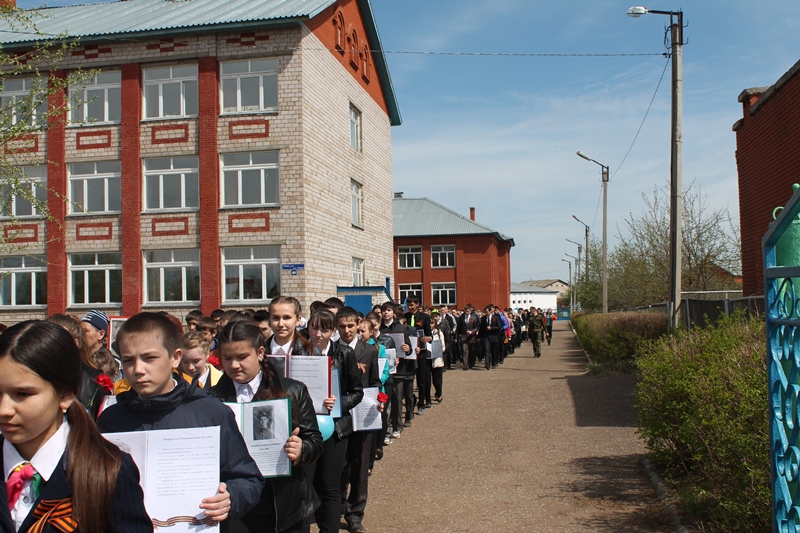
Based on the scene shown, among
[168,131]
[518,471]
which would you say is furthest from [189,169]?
[518,471]

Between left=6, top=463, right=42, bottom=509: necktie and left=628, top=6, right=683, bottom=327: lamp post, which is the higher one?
left=628, top=6, right=683, bottom=327: lamp post

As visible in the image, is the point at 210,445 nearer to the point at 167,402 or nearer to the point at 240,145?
the point at 167,402

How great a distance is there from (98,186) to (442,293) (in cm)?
4021

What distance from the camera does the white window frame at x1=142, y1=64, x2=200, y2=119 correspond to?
2478 cm

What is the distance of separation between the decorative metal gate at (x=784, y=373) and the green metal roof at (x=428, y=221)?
58547mm

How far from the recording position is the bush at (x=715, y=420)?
187 inches

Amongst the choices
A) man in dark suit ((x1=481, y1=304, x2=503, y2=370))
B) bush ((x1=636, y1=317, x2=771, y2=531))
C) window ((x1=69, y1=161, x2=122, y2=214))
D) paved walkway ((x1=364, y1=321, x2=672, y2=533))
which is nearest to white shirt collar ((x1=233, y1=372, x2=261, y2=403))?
bush ((x1=636, y1=317, x2=771, y2=531))

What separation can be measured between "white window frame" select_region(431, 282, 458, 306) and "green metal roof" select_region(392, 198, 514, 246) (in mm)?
4117

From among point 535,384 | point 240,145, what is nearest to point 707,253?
point 535,384

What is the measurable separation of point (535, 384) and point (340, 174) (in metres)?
11.7

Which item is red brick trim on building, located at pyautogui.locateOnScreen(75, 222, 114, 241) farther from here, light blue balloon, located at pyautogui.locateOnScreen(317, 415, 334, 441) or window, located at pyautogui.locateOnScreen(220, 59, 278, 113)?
light blue balloon, located at pyautogui.locateOnScreen(317, 415, 334, 441)

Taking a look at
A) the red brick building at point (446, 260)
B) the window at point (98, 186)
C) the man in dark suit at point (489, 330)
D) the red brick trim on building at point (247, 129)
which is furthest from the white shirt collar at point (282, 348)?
the red brick building at point (446, 260)

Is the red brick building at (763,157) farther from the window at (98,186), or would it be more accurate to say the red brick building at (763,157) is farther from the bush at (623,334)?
the window at (98,186)

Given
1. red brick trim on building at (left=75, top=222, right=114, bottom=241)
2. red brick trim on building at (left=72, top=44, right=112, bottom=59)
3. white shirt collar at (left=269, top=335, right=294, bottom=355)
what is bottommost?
white shirt collar at (left=269, top=335, right=294, bottom=355)
